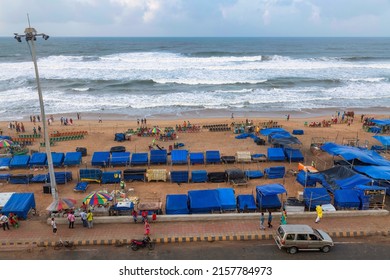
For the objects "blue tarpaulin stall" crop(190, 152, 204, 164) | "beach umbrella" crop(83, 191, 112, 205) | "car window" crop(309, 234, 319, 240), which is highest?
"beach umbrella" crop(83, 191, 112, 205)

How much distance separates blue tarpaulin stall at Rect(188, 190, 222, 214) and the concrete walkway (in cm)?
77

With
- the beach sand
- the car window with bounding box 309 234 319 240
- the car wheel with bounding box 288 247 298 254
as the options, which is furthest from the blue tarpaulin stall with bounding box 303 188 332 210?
the car wheel with bounding box 288 247 298 254

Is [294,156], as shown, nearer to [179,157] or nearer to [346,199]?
[346,199]

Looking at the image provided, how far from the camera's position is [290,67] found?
263ft

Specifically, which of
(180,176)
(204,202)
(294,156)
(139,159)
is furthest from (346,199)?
(139,159)

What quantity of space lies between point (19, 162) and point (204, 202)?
46.6 feet

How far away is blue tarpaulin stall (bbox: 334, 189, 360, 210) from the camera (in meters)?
16.1

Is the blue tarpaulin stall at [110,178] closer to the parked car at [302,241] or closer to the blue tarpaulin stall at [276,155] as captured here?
the blue tarpaulin stall at [276,155]

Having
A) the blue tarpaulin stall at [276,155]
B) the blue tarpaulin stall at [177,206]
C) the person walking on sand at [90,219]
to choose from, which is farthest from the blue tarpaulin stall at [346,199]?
the person walking on sand at [90,219]

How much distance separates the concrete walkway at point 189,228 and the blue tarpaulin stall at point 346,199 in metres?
0.80

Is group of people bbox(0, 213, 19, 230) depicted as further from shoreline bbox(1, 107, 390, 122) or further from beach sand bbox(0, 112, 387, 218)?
shoreline bbox(1, 107, 390, 122)

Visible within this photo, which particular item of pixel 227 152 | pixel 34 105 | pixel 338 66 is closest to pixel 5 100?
pixel 34 105

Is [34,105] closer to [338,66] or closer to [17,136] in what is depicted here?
[17,136]

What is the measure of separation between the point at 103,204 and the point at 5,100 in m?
40.0
